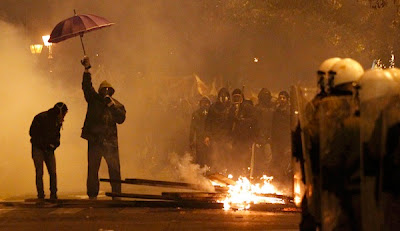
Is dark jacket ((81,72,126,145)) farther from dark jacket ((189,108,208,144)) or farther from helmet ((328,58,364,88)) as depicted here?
helmet ((328,58,364,88))

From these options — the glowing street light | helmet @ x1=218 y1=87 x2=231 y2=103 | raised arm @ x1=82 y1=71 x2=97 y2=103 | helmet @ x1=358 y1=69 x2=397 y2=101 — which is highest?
the glowing street light

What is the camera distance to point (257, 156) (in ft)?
53.2

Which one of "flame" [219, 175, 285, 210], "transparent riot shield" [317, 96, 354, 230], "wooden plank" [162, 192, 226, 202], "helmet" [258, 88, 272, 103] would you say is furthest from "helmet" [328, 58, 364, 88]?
"helmet" [258, 88, 272, 103]

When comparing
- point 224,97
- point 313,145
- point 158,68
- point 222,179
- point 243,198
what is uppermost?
point 158,68

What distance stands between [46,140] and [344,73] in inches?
323

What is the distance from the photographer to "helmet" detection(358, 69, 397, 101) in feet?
16.2

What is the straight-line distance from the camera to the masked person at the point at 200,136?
1622cm

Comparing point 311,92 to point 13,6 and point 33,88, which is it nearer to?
point 33,88

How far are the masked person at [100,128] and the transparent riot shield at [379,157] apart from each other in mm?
8034

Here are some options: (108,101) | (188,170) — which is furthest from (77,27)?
(188,170)

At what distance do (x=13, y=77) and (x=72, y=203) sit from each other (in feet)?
35.8

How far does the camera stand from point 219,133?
16.0 m

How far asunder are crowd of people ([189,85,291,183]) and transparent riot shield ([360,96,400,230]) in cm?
1033

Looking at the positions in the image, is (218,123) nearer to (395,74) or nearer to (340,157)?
(340,157)
